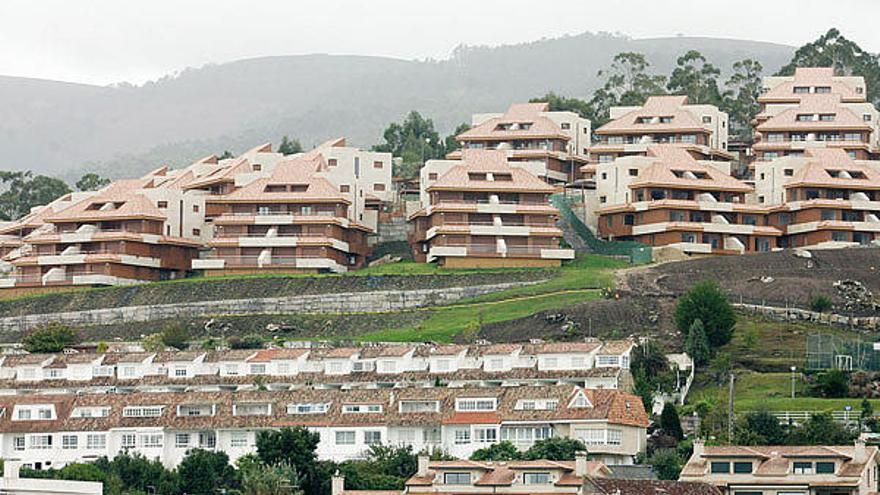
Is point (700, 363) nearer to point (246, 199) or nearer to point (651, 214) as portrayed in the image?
point (651, 214)

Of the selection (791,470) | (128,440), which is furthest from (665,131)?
(791,470)

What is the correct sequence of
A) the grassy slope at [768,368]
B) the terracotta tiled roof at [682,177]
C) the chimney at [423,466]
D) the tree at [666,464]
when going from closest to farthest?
the chimney at [423,466] < the tree at [666,464] < the grassy slope at [768,368] < the terracotta tiled roof at [682,177]

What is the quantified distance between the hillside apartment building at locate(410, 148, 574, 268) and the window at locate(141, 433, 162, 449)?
4274 cm

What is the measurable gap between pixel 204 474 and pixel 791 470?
28000 millimetres

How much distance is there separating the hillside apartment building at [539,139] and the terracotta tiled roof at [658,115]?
2.56 m

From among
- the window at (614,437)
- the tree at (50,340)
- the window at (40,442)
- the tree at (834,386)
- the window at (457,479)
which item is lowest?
the window at (40,442)

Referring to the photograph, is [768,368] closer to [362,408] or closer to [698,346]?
[698,346]

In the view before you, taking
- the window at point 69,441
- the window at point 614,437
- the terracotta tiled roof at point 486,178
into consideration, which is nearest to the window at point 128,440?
the window at point 69,441

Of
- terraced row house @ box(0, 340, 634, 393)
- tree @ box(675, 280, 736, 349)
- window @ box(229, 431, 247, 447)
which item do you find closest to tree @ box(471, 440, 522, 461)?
terraced row house @ box(0, 340, 634, 393)

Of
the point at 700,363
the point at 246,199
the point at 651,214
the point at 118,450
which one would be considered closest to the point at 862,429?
the point at 700,363

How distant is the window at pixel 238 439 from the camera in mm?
126875

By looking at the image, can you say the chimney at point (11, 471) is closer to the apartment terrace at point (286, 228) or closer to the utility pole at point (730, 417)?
the utility pole at point (730, 417)

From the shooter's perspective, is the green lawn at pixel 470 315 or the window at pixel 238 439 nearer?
the window at pixel 238 439

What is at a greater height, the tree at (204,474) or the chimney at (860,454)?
the chimney at (860,454)
